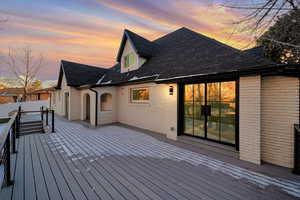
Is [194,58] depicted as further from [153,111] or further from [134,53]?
[134,53]

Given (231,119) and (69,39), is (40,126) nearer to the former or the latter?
(69,39)

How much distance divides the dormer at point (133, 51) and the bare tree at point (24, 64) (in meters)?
17.4

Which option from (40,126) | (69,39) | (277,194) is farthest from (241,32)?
(69,39)

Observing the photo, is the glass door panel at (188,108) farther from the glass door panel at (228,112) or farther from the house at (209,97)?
the glass door panel at (228,112)

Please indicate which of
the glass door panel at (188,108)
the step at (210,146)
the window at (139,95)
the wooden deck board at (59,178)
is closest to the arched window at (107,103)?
the window at (139,95)

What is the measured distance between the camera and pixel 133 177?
10.5ft

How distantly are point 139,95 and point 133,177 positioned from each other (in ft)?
19.9

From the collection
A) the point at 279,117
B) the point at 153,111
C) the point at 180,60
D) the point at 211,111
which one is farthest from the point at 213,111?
the point at 180,60

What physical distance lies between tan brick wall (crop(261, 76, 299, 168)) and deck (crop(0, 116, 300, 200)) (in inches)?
36.8

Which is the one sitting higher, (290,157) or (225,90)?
(225,90)

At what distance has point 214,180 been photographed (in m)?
3.08

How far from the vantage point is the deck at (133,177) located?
103 inches

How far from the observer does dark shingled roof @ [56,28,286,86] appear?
494cm

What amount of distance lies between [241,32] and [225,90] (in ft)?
6.07
